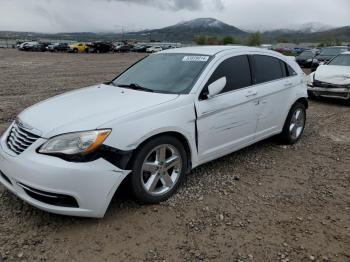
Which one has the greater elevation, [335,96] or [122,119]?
[122,119]

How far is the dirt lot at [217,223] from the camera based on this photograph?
121 inches

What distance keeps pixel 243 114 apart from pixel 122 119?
1852 millimetres

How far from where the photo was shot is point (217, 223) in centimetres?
353

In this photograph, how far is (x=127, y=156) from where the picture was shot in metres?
3.34

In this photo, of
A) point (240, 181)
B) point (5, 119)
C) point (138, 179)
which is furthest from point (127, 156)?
point (5, 119)

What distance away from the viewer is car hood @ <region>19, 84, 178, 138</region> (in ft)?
10.9

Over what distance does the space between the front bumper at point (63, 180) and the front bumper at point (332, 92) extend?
7990 millimetres

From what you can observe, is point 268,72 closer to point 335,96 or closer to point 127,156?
point 127,156

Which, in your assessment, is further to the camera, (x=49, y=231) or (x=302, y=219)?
(x=302, y=219)

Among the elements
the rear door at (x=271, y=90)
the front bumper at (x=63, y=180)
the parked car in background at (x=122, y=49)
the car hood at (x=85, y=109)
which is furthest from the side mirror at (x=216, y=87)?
the parked car in background at (x=122, y=49)

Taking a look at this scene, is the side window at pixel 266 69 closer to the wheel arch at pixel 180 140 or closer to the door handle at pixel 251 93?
the door handle at pixel 251 93

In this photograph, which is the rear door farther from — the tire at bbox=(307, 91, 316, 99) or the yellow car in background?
the yellow car in background

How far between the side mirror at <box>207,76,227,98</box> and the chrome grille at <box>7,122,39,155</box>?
1.91m

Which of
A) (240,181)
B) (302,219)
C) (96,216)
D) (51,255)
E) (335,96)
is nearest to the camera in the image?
(51,255)
